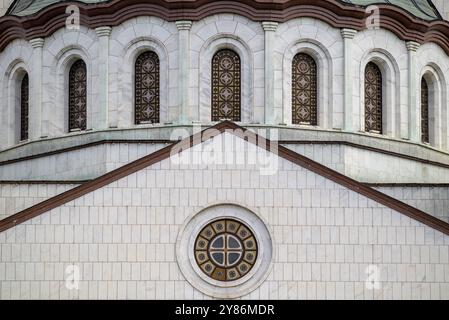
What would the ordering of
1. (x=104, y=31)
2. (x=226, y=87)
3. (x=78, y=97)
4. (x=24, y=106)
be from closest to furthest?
(x=226, y=87), (x=104, y=31), (x=78, y=97), (x=24, y=106)

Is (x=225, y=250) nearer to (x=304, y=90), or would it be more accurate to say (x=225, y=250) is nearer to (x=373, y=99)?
(x=304, y=90)

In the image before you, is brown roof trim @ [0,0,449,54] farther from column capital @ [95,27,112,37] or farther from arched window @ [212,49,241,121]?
arched window @ [212,49,241,121]

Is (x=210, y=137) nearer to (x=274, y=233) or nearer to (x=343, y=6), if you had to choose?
(x=274, y=233)

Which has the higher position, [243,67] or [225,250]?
[243,67]

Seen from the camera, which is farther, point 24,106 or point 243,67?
point 24,106

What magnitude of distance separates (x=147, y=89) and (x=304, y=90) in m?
4.61

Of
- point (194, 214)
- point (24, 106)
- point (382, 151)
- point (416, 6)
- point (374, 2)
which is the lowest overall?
point (194, 214)

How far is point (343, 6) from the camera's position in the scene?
46719 mm

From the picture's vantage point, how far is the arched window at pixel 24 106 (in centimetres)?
4887

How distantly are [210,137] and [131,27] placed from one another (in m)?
8.39

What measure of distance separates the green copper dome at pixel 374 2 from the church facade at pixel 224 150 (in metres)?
0.10

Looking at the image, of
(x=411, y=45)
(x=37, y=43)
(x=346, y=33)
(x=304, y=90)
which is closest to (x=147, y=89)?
(x=37, y=43)

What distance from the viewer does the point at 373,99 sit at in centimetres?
4766
